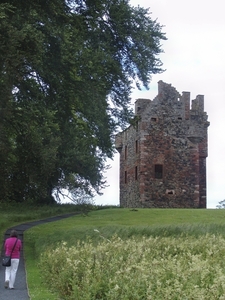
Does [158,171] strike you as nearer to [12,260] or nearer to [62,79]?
[62,79]

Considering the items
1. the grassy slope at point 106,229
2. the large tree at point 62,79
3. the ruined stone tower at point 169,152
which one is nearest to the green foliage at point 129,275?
the grassy slope at point 106,229

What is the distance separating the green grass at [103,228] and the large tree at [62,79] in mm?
1902

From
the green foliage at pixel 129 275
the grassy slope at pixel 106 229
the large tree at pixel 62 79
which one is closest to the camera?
the green foliage at pixel 129 275

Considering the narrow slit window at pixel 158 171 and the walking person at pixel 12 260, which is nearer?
the walking person at pixel 12 260

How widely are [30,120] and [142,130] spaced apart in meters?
24.9

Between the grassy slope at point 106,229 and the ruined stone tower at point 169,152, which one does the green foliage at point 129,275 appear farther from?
the ruined stone tower at point 169,152

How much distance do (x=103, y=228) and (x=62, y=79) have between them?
264 inches

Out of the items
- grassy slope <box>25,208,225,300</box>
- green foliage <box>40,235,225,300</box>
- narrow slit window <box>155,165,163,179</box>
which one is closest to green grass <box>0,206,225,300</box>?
grassy slope <box>25,208,225,300</box>

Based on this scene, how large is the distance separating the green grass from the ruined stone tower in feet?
42.8

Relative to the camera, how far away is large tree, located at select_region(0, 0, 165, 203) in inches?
887

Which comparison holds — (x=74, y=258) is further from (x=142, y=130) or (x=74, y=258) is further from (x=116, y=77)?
(x=142, y=130)

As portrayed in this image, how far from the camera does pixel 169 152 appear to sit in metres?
49.3

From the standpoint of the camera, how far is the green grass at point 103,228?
2352cm

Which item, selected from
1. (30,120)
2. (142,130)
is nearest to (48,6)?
(30,120)
